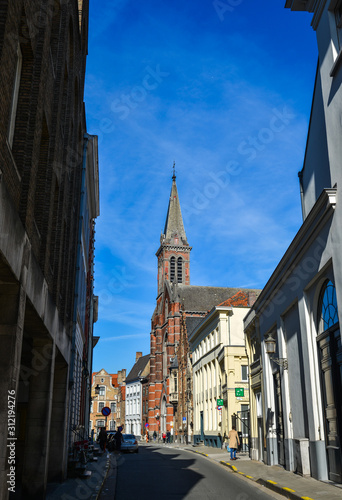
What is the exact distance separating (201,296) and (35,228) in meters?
73.1

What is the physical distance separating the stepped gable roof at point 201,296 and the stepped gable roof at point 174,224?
15377 millimetres

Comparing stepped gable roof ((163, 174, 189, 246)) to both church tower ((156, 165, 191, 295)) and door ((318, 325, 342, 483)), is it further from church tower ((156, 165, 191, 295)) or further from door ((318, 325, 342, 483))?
door ((318, 325, 342, 483))

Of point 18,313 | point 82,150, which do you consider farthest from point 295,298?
point 82,150

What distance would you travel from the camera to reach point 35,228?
10117mm

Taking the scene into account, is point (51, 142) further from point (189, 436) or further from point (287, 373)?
point (189, 436)

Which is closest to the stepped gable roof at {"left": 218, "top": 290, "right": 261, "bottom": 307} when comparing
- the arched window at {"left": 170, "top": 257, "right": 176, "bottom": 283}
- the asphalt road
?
the asphalt road

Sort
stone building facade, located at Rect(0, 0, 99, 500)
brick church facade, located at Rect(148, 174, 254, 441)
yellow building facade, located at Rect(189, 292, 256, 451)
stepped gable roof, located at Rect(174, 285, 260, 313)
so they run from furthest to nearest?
stepped gable roof, located at Rect(174, 285, 260, 313), brick church facade, located at Rect(148, 174, 254, 441), yellow building facade, located at Rect(189, 292, 256, 451), stone building facade, located at Rect(0, 0, 99, 500)

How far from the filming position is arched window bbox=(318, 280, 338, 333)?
12.1 metres

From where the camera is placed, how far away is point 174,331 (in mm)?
77125

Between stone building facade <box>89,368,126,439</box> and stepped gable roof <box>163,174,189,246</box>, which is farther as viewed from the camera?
stepped gable roof <box>163,174,189,246</box>

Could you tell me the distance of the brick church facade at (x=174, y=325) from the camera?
57.0 meters

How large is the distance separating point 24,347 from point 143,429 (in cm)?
7802

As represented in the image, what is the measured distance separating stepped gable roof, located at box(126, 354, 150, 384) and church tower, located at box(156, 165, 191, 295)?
15.6m

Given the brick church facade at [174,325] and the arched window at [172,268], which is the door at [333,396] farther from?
the arched window at [172,268]
